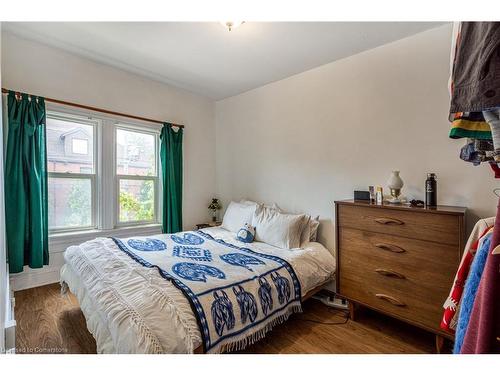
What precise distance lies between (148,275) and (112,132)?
7.00 feet

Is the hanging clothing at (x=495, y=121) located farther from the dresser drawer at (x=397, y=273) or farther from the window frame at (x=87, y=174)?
the window frame at (x=87, y=174)

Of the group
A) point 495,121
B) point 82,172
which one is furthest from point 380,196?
point 82,172

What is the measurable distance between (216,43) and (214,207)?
2.33m

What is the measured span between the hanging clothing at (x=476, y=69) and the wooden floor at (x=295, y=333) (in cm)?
174

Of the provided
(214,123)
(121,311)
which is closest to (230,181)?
(214,123)

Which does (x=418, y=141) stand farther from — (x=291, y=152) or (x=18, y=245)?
(x=18, y=245)

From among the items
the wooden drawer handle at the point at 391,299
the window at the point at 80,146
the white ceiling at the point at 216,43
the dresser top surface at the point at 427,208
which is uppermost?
the white ceiling at the point at 216,43

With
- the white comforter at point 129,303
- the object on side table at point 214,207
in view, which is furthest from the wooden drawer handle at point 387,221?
the object on side table at point 214,207

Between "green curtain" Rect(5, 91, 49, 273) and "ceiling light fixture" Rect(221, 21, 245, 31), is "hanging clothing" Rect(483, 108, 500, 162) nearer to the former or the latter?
"ceiling light fixture" Rect(221, 21, 245, 31)

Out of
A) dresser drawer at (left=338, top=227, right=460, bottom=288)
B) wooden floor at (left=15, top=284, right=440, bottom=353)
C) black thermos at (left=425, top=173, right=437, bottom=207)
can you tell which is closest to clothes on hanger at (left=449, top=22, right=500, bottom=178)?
dresser drawer at (left=338, top=227, right=460, bottom=288)

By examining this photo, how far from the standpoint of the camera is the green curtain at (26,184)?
2277 mm

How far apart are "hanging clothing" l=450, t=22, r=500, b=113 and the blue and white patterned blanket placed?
1434mm

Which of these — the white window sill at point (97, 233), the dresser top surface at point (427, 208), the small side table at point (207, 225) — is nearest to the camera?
the dresser top surface at point (427, 208)

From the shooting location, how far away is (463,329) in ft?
2.63
